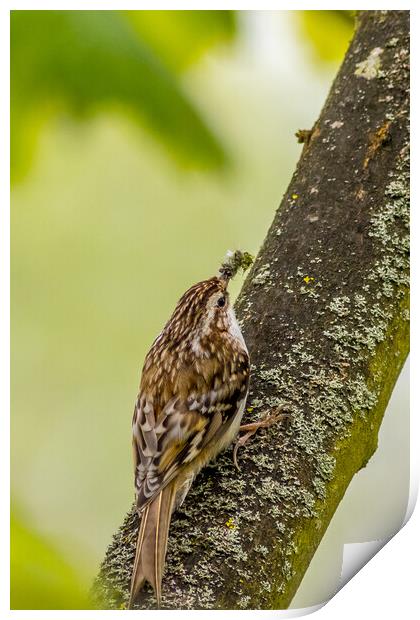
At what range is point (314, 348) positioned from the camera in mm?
1425

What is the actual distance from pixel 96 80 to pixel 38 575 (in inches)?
36.4

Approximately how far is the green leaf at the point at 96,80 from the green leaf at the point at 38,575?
684 millimetres

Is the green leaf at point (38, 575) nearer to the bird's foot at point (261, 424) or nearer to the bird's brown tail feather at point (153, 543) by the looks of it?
the bird's brown tail feather at point (153, 543)

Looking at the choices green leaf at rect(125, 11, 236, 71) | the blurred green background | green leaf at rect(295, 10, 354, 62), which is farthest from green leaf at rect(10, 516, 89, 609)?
green leaf at rect(295, 10, 354, 62)

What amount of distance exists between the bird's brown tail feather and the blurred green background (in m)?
0.14

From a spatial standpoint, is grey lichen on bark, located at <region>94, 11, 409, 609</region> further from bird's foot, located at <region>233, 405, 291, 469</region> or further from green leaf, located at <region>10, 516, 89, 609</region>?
green leaf, located at <region>10, 516, 89, 609</region>

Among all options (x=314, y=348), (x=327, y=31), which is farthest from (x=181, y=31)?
(x=314, y=348)

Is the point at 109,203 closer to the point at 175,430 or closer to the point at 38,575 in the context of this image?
the point at 175,430

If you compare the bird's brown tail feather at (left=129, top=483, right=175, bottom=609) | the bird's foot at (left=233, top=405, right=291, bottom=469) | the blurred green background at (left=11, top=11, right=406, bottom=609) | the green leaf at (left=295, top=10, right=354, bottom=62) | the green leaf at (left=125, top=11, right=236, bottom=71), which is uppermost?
the green leaf at (left=295, top=10, right=354, bottom=62)

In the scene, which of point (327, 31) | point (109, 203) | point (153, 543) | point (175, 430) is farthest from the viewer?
point (327, 31)

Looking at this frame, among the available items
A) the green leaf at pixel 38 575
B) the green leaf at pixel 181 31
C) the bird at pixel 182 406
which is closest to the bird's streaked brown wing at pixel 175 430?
the bird at pixel 182 406

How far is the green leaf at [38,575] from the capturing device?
1.37 meters

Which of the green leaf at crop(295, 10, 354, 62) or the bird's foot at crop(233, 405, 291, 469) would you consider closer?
the bird's foot at crop(233, 405, 291, 469)

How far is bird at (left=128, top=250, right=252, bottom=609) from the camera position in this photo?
4.06 ft
